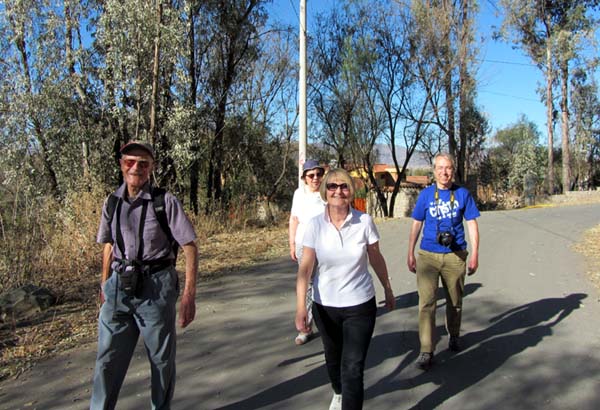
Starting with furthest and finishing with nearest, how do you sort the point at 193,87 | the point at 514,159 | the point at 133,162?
the point at 514,159 < the point at 193,87 < the point at 133,162

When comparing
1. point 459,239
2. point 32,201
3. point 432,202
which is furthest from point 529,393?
point 32,201

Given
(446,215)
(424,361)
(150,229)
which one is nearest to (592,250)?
(446,215)

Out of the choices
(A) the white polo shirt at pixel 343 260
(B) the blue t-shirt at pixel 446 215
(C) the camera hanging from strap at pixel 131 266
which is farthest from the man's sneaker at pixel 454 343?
(C) the camera hanging from strap at pixel 131 266

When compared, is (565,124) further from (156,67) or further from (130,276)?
(130,276)

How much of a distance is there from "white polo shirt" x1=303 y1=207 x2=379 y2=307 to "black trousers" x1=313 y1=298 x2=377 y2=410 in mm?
56

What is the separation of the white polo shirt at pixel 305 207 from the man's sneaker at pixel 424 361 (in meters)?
1.49

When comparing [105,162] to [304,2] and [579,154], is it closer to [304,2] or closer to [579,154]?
[304,2]

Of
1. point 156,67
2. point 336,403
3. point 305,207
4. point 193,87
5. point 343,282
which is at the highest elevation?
point 193,87

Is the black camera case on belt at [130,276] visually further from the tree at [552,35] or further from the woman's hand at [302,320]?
the tree at [552,35]

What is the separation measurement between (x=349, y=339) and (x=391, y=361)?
4.68 ft

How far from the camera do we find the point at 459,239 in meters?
4.14

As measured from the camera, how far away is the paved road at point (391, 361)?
3.52 m

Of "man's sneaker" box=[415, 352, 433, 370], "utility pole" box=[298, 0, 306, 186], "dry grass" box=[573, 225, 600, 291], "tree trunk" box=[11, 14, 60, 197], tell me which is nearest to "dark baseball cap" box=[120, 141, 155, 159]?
"man's sneaker" box=[415, 352, 433, 370]

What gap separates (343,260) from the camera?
303cm
